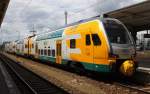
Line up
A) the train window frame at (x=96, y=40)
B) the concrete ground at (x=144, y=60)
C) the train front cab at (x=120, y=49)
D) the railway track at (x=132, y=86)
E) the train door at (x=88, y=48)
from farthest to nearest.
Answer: the concrete ground at (x=144, y=60) → the train door at (x=88, y=48) → the train window frame at (x=96, y=40) → the train front cab at (x=120, y=49) → the railway track at (x=132, y=86)

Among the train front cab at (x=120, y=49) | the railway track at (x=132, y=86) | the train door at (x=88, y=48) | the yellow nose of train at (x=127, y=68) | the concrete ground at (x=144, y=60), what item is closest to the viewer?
the railway track at (x=132, y=86)

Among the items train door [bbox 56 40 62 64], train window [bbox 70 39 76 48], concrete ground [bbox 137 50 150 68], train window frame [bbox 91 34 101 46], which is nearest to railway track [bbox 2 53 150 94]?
train window frame [bbox 91 34 101 46]

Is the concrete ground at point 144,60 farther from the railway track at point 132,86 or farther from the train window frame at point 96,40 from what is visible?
the train window frame at point 96,40

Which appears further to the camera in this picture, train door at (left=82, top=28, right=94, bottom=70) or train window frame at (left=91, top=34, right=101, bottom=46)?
train door at (left=82, top=28, right=94, bottom=70)

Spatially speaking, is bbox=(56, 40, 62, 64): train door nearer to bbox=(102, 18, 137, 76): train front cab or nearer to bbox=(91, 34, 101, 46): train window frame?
bbox=(91, 34, 101, 46): train window frame

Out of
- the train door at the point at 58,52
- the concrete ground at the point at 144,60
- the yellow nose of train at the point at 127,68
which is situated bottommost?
the concrete ground at the point at 144,60

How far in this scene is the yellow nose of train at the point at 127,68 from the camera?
49.9 ft

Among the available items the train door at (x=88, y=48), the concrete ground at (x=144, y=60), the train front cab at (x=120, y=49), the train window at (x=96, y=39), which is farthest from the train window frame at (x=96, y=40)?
the concrete ground at (x=144, y=60)

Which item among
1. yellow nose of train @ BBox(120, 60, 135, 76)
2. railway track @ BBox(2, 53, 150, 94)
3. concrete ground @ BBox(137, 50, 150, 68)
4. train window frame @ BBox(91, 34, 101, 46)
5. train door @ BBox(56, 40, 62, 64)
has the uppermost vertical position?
train window frame @ BBox(91, 34, 101, 46)

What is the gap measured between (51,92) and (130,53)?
190 inches

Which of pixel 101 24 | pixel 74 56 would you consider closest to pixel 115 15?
pixel 74 56

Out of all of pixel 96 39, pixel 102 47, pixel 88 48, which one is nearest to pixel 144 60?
pixel 88 48

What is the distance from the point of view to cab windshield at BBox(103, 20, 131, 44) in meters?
15.9

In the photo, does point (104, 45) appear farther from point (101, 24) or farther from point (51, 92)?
point (51, 92)
